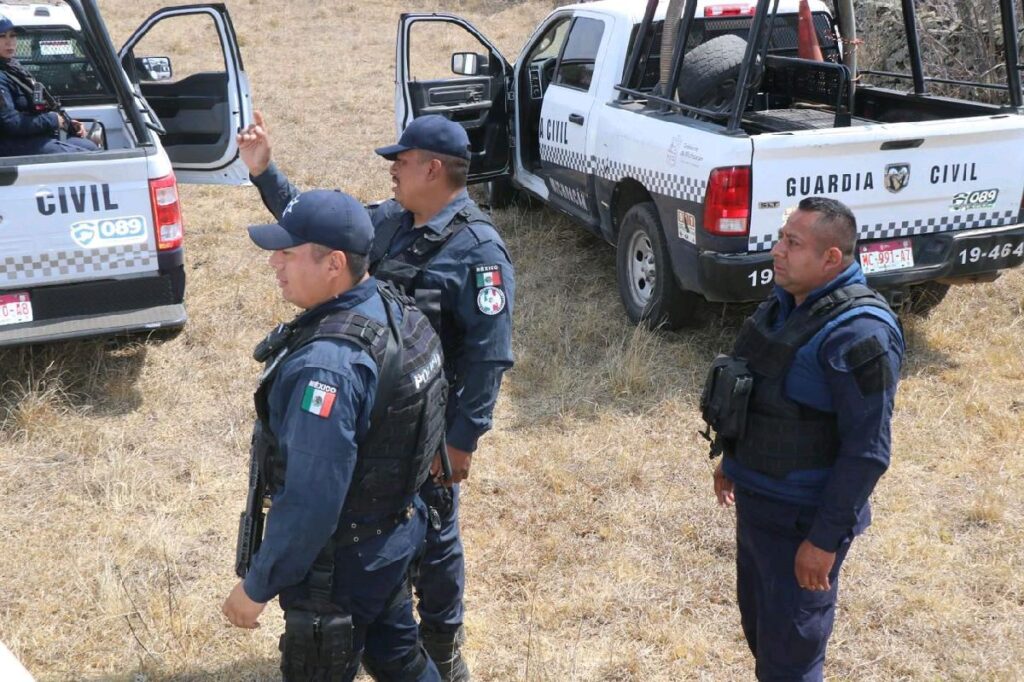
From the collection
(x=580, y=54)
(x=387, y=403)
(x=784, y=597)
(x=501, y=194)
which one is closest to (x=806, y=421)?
(x=784, y=597)

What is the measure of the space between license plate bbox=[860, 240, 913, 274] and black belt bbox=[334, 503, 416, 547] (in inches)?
130

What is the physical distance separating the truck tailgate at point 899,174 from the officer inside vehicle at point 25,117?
3.51 meters

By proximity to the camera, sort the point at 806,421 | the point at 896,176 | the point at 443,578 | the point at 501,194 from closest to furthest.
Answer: the point at 806,421 < the point at 443,578 < the point at 896,176 < the point at 501,194

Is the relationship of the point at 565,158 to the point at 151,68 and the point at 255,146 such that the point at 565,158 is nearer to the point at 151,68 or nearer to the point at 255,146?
the point at 151,68

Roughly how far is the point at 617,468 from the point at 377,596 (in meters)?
2.24

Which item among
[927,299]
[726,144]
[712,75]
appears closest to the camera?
[726,144]

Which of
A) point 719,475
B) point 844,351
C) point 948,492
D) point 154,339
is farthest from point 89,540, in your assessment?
point 948,492

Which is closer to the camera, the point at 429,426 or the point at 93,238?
the point at 429,426

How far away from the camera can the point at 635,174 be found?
18.2 feet

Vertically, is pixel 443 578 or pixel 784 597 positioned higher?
pixel 784 597

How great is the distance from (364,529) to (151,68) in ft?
13.8

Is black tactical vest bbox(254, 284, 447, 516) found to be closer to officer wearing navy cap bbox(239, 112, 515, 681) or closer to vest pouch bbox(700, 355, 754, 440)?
officer wearing navy cap bbox(239, 112, 515, 681)

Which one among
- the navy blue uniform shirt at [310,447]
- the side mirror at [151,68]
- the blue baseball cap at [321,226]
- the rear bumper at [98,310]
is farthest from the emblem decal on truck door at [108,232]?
the navy blue uniform shirt at [310,447]

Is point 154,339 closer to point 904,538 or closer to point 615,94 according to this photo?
point 615,94
